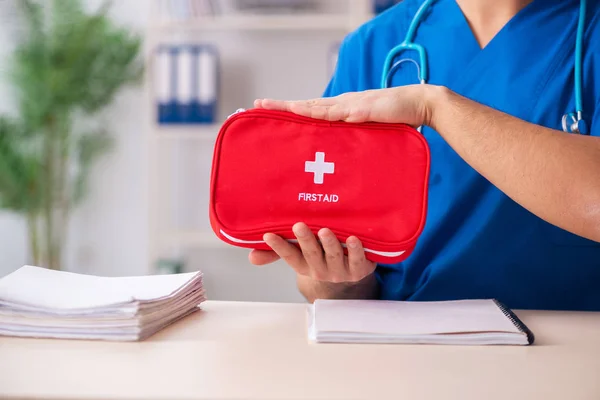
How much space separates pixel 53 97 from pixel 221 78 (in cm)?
80

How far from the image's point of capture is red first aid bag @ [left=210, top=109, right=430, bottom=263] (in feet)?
3.08

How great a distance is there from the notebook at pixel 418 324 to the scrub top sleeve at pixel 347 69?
0.53 meters

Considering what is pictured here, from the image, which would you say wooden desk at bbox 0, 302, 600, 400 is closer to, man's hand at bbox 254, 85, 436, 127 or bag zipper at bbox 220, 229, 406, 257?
bag zipper at bbox 220, 229, 406, 257

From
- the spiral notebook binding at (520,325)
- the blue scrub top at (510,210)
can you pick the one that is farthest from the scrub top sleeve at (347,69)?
the spiral notebook binding at (520,325)

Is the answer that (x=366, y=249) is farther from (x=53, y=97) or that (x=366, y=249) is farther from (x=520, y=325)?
(x=53, y=97)

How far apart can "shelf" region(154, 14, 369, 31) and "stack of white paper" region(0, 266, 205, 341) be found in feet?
7.51

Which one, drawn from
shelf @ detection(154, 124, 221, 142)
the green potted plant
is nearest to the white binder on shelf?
shelf @ detection(154, 124, 221, 142)

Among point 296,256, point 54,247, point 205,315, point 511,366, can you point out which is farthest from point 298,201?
point 54,247

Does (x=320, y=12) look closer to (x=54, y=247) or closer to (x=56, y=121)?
(x=56, y=121)

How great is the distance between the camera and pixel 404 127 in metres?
0.97

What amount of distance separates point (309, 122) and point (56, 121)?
2548mm

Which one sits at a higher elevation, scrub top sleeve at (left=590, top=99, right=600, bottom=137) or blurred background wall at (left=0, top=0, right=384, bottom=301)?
scrub top sleeve at (left=590, top=99, right=600, bottom=137)

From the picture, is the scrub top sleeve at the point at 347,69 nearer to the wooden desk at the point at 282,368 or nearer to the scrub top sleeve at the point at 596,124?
the scrub top sleeve at the point at 596,124

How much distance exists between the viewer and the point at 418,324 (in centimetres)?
91
